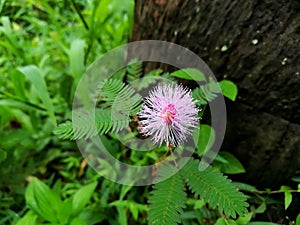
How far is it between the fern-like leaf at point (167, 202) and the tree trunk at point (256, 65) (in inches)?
16.6

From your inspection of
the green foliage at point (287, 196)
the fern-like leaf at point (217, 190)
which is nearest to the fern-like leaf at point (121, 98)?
the fern-like leaf at point (217, 190)

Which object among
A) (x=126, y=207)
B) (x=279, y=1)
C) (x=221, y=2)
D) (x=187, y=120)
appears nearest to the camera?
(x=187, y=120)

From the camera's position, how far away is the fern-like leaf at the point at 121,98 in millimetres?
812

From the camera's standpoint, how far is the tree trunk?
976 mm

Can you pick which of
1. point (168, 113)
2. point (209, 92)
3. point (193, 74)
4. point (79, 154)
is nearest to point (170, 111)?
point (168, 113)

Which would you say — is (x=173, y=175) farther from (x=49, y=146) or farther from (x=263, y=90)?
(x=49, y=146)

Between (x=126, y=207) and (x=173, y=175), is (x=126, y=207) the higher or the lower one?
the lower one

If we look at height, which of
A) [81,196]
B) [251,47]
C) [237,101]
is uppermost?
[251,47]

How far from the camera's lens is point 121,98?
0.83 m

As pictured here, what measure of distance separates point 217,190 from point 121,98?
0.32 m

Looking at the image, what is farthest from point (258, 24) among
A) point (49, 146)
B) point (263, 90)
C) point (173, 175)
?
point (49, 146)

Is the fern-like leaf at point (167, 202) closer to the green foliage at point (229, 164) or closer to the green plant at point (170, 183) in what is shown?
the green plant at point (170, 183)

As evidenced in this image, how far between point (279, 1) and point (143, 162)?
0.70 meters

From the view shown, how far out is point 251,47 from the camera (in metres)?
1.03
